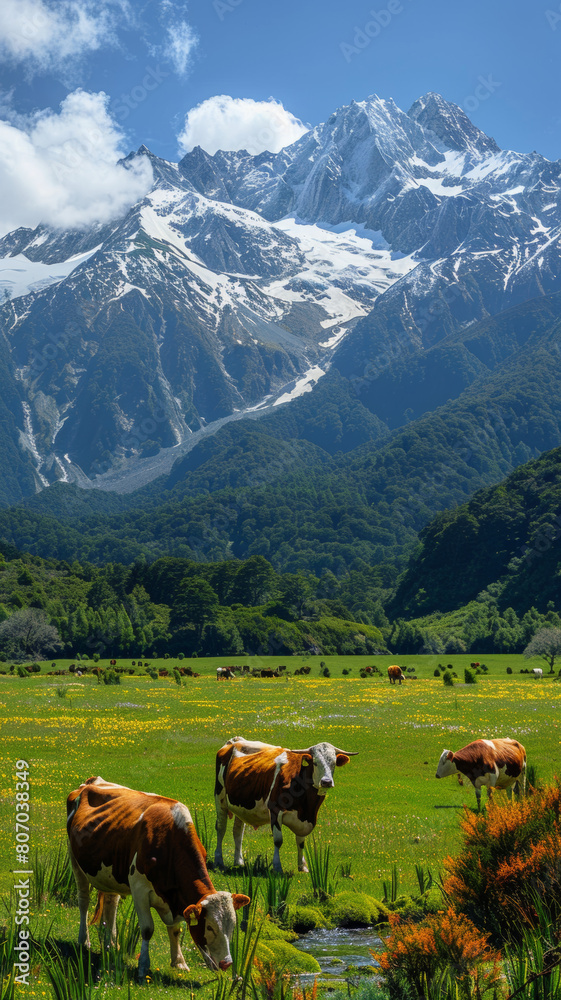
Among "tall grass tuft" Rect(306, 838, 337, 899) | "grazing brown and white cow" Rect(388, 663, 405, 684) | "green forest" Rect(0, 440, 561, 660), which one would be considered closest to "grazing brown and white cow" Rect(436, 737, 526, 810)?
"tall grass tuft" Rect(306, 838, 337, 899)

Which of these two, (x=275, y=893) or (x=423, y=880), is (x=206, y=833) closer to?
(x=275, y=893)

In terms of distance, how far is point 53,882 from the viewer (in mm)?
12594

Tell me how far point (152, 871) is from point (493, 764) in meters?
11.8

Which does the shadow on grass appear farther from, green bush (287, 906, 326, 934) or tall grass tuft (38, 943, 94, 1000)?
green bush (287, 906, 326, 934)

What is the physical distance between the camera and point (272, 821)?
14250 mm

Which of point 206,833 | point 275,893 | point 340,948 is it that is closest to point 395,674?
point 206,833

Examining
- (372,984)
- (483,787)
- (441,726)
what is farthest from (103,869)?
(441,726)

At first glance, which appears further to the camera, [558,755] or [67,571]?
[67,571]

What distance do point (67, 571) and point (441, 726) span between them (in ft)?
421

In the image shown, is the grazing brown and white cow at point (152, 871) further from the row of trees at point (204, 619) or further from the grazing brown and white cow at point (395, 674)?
the row of trees at point (204, 619)

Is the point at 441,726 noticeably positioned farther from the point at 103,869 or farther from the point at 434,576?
the point at 434,576

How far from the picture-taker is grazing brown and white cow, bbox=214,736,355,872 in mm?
14156

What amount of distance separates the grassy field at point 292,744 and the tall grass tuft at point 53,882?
33 cm

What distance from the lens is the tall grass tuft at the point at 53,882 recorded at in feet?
39.7
